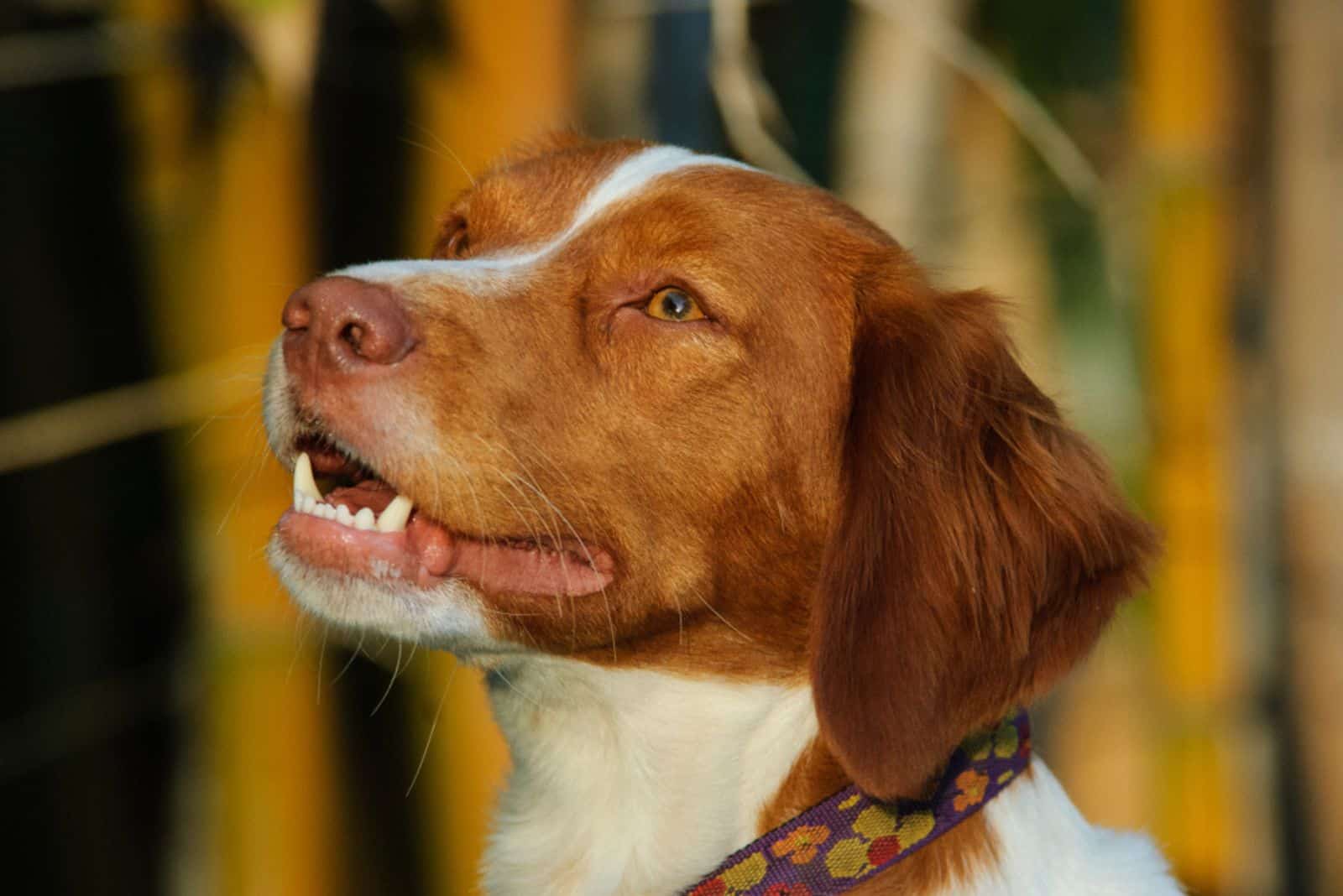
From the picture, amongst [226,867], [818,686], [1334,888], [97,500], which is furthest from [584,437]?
[1334,888]

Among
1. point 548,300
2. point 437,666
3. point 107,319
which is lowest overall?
point 437,666

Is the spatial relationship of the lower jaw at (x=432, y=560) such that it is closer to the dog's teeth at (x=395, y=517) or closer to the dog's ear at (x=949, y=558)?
the dog's teeth at (x=395, y=517)

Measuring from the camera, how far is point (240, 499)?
3.74 metres

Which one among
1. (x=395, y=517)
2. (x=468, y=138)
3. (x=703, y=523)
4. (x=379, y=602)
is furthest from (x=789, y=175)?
(x=379, y=602)

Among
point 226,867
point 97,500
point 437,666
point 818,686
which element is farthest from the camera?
point 437,666

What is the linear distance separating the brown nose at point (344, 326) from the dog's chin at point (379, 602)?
0.26m

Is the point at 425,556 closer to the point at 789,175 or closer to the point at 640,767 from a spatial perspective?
the point at 640,767

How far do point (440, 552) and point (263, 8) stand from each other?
213 centimetres

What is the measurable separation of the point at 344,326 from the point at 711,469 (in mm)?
580

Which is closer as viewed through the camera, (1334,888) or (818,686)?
(818,686)

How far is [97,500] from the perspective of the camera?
363cm

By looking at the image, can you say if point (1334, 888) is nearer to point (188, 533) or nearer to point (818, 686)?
point (818, 686)

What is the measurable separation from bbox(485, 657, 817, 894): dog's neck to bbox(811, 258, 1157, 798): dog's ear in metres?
0.18

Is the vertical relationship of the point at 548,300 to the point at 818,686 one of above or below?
above
